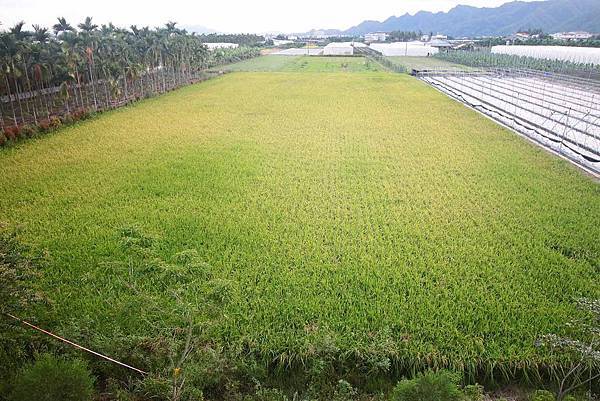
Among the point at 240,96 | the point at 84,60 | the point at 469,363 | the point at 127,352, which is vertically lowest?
the point at 469,363

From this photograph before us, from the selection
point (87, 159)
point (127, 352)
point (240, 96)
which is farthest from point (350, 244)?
point (240, 96)

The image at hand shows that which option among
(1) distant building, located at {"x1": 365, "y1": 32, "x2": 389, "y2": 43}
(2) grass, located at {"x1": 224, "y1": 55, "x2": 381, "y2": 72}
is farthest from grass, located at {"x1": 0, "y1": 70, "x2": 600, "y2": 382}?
(1) distant building, located at {"x1": 365, "y1": 32, "x2": 389, "y2": 43}

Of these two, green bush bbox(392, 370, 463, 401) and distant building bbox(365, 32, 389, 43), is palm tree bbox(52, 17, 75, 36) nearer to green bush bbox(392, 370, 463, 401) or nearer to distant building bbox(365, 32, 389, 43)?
green bush bbox(392, 370, 463, 401)

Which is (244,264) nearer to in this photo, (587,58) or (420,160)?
(420,160)

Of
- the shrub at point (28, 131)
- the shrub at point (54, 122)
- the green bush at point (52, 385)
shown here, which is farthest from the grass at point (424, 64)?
the green bush at point (52, 385)

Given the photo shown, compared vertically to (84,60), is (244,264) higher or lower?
lower

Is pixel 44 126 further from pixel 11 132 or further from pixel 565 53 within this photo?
pixel 565 53

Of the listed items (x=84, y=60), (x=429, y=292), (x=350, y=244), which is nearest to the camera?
(x=429, y=292)
